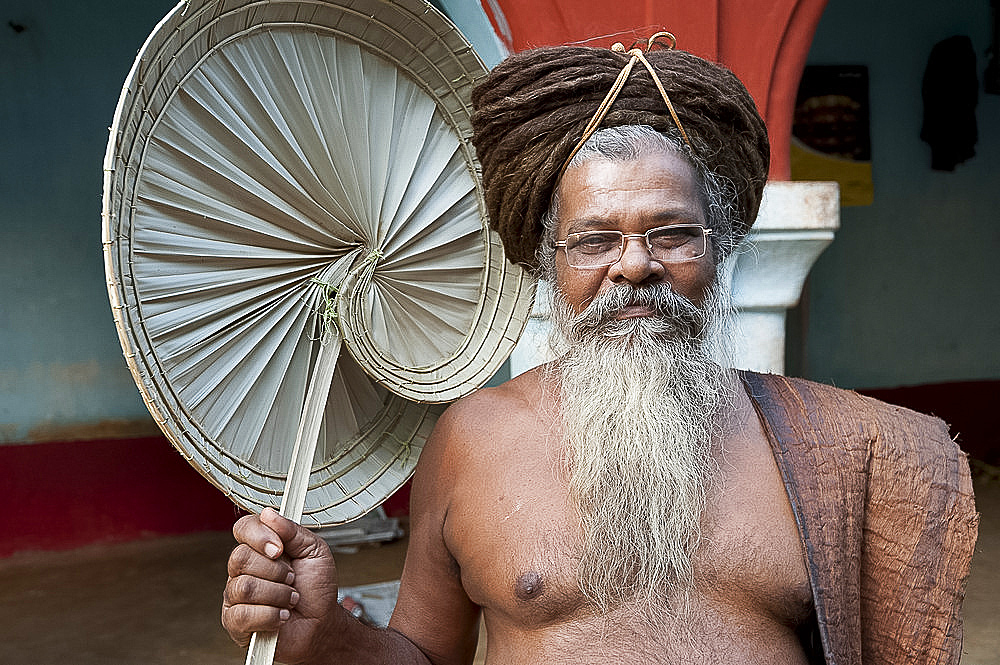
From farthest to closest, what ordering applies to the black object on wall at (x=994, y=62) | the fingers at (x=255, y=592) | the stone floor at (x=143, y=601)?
1. the black object on wall at (x=994, y=62)
2. the stone floor at (x=143, y=601)
3. the fingers at (x=255, y=592)

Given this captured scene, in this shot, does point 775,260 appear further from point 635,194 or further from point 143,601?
point 143,601

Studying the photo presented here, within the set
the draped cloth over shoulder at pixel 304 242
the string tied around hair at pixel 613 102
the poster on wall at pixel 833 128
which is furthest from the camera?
the poster on wall at pixel 833 128

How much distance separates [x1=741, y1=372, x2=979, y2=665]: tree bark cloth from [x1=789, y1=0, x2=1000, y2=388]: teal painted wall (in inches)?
202

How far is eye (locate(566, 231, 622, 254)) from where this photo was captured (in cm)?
154

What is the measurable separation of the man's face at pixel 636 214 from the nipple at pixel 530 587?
459 mm

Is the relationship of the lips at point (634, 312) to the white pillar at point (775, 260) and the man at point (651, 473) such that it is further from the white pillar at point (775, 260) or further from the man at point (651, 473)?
the white pillar at point (775, 260)

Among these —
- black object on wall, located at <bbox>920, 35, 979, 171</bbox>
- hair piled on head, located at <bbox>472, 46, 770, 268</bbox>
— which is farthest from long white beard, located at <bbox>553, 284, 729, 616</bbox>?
black object on wall, located at <bbox>920, 35, 979, 171</bbox>

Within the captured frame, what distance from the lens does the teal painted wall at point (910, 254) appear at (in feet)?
21.0

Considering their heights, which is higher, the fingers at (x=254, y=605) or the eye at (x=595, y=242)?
the eye at (x=595, y=242)

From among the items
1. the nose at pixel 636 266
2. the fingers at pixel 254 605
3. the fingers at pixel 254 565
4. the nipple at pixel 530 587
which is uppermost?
the nose at pixel 636 266

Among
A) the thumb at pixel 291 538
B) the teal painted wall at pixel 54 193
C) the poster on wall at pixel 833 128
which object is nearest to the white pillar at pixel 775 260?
the thumb at pixel 291 538

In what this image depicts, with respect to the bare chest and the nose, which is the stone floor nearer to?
the bare chest

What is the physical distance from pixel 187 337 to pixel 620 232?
721 millimetres

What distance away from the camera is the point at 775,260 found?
258 centimetres
